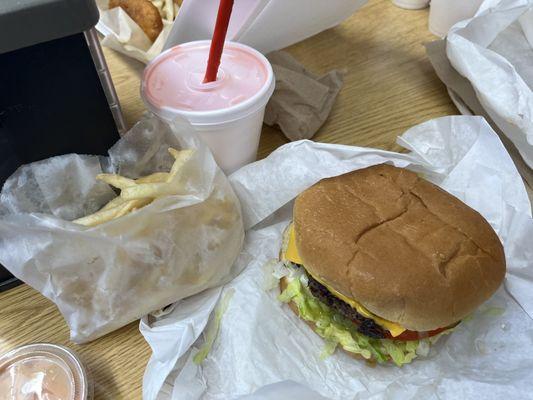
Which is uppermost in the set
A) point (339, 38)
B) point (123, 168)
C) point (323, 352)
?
point (123, 168)

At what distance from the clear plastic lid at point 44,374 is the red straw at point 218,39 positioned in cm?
46

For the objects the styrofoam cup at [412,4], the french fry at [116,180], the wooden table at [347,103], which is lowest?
the wooden table at [347,103]

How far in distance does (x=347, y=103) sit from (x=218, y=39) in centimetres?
40

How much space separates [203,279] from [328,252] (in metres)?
0.19

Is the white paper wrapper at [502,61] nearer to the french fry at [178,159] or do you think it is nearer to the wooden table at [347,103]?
the wooden table at [347,103]

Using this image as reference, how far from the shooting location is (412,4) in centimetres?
132

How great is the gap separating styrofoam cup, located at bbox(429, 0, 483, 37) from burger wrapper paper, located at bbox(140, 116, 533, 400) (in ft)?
1.29

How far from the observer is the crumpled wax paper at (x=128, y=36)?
1.07m

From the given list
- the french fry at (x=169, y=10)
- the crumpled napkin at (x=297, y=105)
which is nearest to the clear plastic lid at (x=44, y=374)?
the crumpled napkin at (x=297, y=105)

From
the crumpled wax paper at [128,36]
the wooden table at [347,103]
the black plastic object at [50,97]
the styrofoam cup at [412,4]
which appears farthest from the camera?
the styrofoam cup at [412,4]

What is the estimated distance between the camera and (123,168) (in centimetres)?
73

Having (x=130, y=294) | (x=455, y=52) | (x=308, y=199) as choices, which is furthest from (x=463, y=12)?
(x=130, y=294)

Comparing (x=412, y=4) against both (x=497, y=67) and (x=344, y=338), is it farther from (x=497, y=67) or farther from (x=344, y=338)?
(x=344, y=338)

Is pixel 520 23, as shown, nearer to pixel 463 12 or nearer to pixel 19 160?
pixel 463 12
